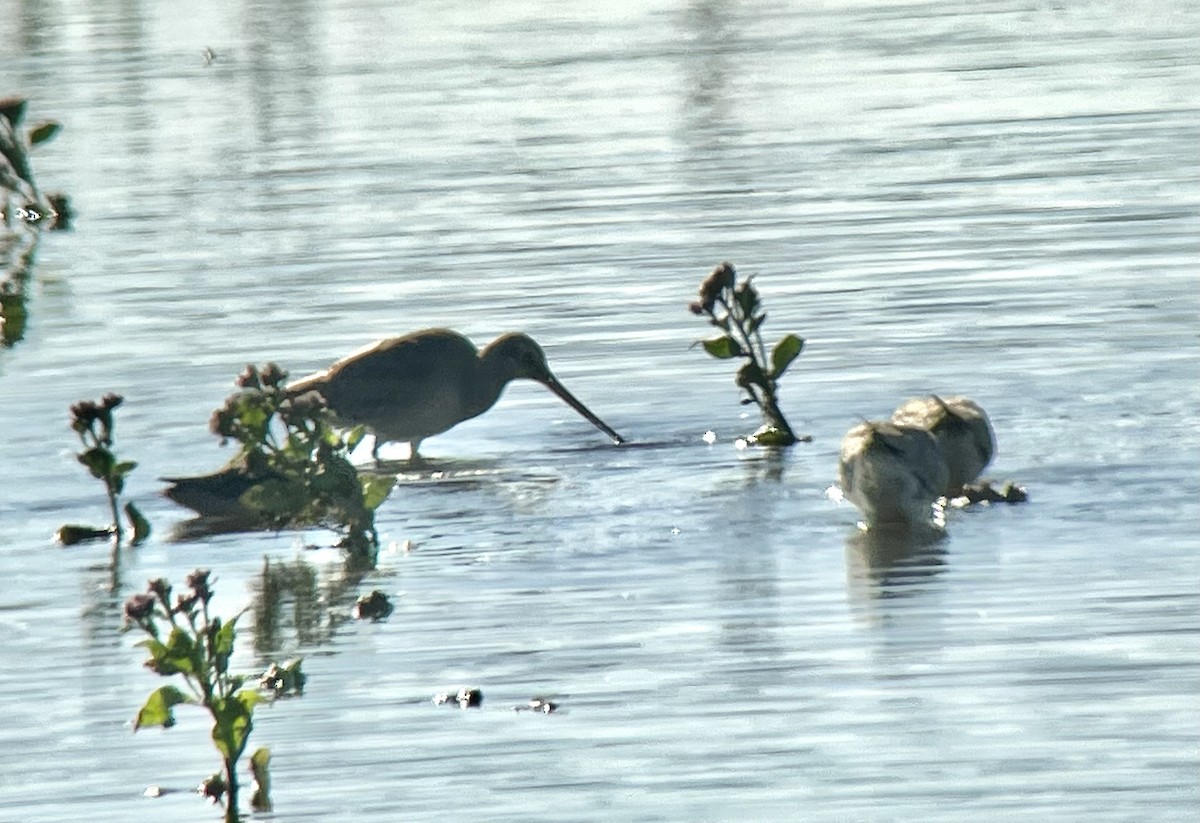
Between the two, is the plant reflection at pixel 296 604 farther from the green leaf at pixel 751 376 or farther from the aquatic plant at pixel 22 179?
the aquatic plant at pixel 22 179

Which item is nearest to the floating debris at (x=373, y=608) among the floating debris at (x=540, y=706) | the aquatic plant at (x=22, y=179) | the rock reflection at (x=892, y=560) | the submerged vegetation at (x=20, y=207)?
the floating debris at (x=540, y=706)

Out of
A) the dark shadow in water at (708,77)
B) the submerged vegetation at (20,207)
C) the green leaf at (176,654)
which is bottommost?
the dark shadow in water at (708,77)

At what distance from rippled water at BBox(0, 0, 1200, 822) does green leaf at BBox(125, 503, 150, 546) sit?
0.47 feet

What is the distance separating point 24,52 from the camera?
3250cm

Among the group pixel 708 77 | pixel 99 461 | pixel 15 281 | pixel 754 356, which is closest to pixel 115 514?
pixel 99 461

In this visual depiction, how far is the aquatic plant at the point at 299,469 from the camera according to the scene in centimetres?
A: 979

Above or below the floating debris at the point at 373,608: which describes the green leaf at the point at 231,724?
above

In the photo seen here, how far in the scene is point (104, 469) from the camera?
10195 millimetres

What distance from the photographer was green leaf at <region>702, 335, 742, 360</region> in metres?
11.5

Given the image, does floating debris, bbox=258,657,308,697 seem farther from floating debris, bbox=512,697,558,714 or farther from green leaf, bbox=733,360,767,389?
green leaf, bbox=733,360,767,389

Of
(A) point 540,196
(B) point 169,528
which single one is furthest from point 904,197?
(B) point 169,528

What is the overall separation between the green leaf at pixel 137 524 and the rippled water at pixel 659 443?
144 millimetres

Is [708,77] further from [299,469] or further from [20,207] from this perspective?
[299,469]

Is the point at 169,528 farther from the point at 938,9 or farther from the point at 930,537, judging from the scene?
the point at 938,9
